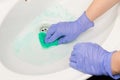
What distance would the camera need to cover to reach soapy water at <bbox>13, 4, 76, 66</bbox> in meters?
1.03

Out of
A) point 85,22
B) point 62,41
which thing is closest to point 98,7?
point 85,22

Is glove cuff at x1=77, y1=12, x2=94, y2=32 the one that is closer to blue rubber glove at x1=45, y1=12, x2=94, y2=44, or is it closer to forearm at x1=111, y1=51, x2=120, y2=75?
blue rubber glove at x1=45, y1=12, x2=94, y2=44

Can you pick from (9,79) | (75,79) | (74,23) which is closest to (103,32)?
(74,23)

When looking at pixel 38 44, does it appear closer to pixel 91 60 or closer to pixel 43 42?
pixel 43 42

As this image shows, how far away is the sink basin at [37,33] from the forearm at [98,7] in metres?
0.04

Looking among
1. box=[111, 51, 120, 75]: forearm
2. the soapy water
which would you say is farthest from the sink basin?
box=[111, 51, 120, 75]: forearm

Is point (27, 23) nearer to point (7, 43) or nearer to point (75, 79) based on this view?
point (7, 43)

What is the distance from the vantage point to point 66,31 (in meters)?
1.09

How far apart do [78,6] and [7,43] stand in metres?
0.36

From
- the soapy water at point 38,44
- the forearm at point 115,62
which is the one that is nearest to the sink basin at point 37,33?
the soapy water at point 38,44

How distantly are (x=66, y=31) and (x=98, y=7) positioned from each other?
0.16 meters

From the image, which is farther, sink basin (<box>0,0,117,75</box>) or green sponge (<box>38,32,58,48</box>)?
green sponge (<box>38,32,58,48</box>)

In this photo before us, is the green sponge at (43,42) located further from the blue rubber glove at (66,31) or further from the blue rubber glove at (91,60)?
→ the blue rubber glove at (91,60)

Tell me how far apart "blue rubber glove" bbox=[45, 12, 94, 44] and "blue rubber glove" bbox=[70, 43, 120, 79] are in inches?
5.3
